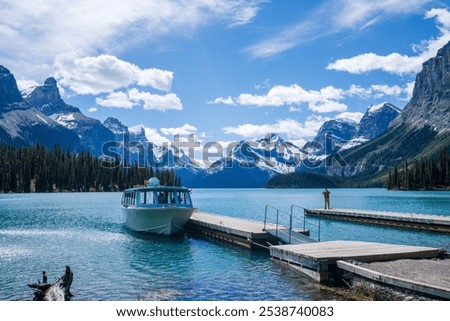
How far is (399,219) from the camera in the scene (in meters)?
46.8

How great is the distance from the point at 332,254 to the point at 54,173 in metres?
163

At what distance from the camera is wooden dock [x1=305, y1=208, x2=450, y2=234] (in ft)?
137

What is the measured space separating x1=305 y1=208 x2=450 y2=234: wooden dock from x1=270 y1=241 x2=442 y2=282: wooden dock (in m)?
20.7

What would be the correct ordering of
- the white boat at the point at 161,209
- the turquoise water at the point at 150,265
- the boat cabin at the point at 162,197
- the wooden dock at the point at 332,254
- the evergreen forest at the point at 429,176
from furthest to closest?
the evergreen forest at the point at 429,176, the boat cabin at the point at 162,197, the white boat at the point at 161,209, the wooden dock at the point at 332,254, the turquoise water at the point at 150,265

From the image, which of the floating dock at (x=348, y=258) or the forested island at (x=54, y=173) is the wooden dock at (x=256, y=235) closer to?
the floating dock at (x=348, y=258)

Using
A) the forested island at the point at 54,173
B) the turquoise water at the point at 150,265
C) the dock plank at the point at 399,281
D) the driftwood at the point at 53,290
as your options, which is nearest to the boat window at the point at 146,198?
the turquoise water at the point at 150,265

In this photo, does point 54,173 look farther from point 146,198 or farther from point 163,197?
point 163,197

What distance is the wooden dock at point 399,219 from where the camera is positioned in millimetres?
41844

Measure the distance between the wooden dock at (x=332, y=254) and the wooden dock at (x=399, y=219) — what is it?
67.9ft

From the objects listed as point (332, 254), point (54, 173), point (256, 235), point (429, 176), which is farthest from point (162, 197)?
point (429, 176)

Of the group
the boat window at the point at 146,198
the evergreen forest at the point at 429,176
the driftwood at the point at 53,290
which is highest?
the evergreen forest at the point at 429,176
